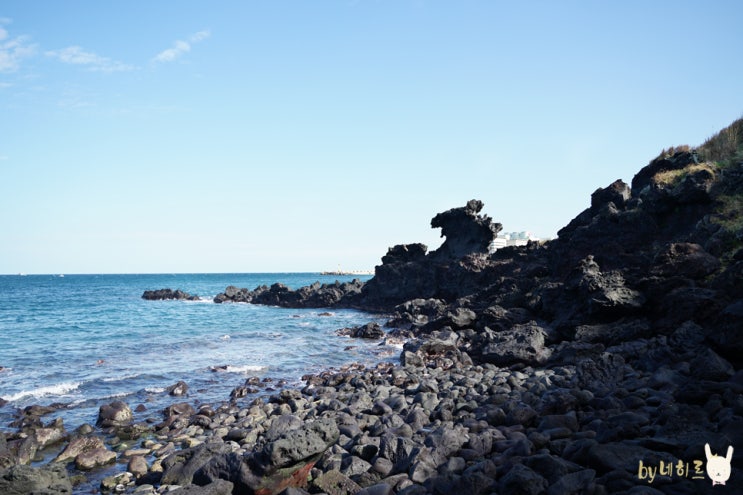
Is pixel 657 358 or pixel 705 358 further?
pixel 657 358

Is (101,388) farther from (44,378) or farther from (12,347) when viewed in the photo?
(12,347)

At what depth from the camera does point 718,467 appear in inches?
207

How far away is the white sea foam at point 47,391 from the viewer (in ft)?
49.9

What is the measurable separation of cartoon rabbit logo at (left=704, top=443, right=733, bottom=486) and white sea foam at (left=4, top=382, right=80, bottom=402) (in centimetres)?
1770

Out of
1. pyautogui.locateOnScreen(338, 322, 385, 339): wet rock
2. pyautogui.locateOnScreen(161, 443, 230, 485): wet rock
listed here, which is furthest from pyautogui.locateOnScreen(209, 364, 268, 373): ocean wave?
pyautogui.locateOnScreen(338, 322, 385, 339): wet rock

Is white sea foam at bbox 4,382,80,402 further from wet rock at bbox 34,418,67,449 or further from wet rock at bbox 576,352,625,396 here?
wet rock at bbox 576,352,625,396

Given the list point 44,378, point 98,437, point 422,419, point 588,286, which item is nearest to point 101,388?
point 44,378

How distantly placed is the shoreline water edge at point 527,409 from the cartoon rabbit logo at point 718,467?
27 mm

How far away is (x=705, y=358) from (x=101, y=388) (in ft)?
58.9

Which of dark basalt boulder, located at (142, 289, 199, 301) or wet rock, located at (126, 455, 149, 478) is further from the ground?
wet rock, located at (126, 455, 149, 478)

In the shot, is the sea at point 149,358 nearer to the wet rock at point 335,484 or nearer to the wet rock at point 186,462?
the wet rock at point 186,462

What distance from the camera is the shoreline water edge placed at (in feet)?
21.1

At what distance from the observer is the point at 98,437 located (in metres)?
10.9

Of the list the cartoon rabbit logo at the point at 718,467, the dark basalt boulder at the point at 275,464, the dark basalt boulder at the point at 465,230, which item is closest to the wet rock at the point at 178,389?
→ the dark basalt boulder at the point at 275,464
